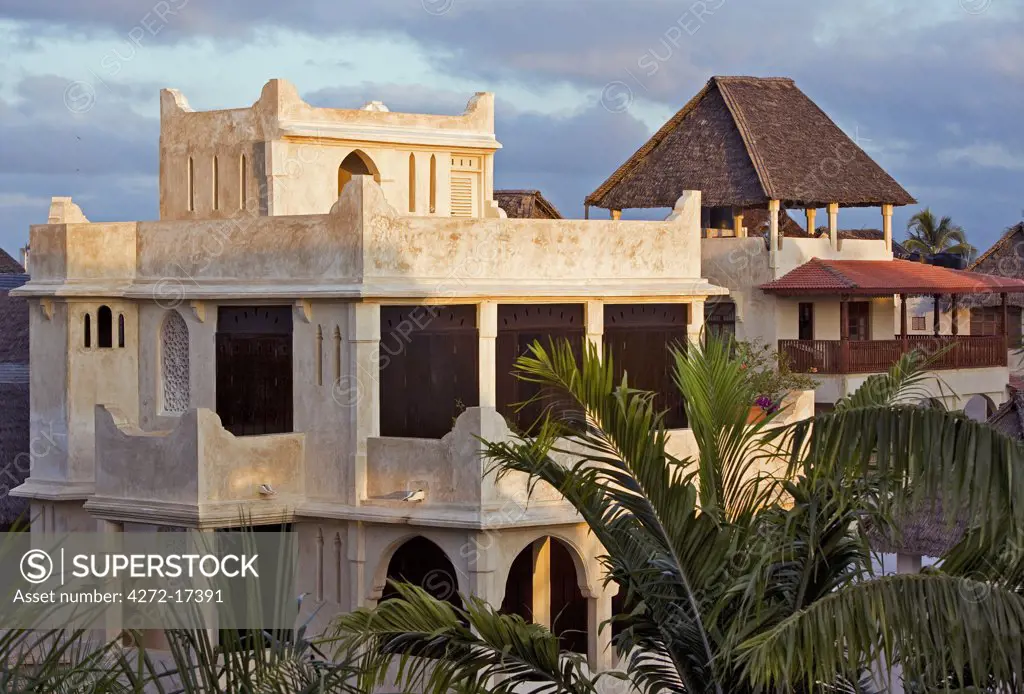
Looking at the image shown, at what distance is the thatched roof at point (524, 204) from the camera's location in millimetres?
40781

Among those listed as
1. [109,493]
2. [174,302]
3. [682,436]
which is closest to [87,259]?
[174,302]

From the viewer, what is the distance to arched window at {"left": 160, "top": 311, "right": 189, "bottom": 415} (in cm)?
2280

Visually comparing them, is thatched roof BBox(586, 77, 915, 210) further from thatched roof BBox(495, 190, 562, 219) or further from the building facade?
the building facade

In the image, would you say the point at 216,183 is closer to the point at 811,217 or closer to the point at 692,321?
the point at 692,321

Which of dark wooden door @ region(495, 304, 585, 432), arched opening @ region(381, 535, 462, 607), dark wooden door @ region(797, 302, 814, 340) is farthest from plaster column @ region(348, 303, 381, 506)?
dark wooden door @ region(797, 302, 814, 340)

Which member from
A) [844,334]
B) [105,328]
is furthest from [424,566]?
[844,334]

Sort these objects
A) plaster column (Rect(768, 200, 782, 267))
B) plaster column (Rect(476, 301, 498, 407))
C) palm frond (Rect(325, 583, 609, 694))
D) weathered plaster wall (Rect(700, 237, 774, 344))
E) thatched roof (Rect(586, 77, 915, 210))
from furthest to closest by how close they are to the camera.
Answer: thatched roof (Rect(586, 77, 915, 210)), weathered plaster wall (Rect(700, 237, 774, 344)), plaster column (Rect(768, 200, 782, 267)), plaster column (Rect(476, 301, 498, 407)), palm frond (Rect(325, 583, 609, 694))

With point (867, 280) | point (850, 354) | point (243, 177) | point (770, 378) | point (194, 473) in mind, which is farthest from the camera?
point (867, 280)

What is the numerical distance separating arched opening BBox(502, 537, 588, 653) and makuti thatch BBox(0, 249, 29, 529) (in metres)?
7.92

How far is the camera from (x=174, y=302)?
22.6 m

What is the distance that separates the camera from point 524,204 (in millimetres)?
41094

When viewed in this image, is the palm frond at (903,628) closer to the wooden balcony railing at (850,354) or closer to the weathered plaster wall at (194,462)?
the weathered plaster wall at (194,462)

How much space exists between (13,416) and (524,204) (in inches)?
658

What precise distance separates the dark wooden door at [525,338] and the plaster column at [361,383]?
1.62 metres
